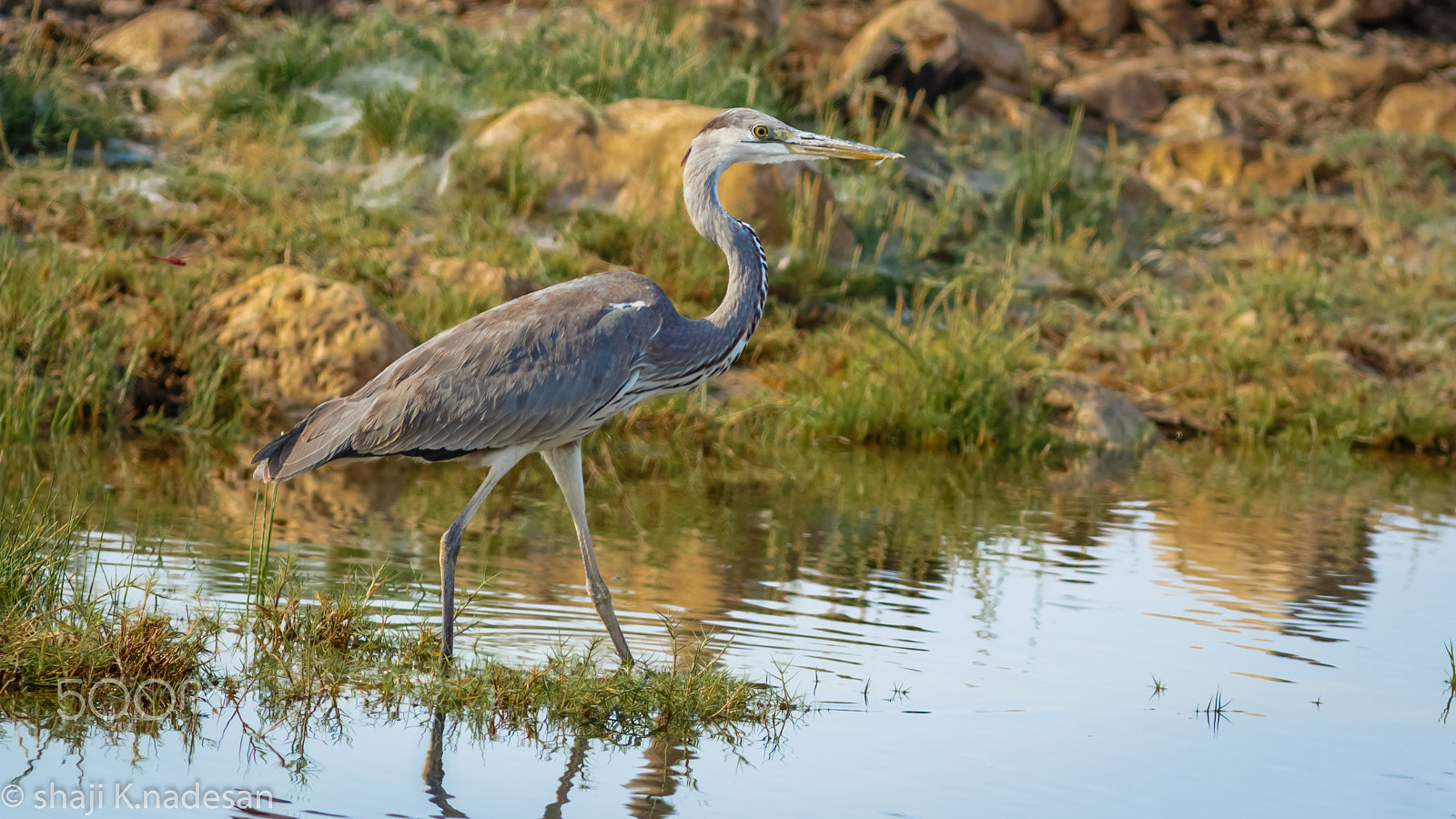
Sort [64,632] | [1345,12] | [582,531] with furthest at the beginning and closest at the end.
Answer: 1. [1345,12]
2. [582,531]
3. [64,632]

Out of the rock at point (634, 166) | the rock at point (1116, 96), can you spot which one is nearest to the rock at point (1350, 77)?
the rock at point (1116, 96)

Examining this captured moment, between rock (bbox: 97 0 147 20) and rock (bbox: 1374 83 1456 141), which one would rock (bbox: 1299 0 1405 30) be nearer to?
rock (bbox: 1374 83 1456 141)

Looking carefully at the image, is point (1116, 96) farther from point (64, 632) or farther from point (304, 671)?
point (64, 632)

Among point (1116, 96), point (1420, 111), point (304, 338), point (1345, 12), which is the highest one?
point (1345, 12)

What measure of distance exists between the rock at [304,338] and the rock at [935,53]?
8.15 meters

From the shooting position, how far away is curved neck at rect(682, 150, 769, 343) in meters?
6.17

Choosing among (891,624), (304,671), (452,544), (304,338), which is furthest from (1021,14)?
(304,671)

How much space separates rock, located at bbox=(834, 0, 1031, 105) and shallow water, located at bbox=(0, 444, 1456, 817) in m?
8.15

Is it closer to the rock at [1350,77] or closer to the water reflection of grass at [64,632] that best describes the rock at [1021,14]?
the rock at [1350,77]

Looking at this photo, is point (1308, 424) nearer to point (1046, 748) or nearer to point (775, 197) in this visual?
point (775, 197)

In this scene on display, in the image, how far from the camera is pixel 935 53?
1852cm

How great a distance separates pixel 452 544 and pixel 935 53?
13888 mm

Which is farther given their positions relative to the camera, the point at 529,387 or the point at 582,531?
the point at 582,531

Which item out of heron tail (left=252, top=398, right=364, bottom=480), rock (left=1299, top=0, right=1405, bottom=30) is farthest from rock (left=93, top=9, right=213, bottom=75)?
rock (left=1299, top=0, right=1405, bottom=30)
